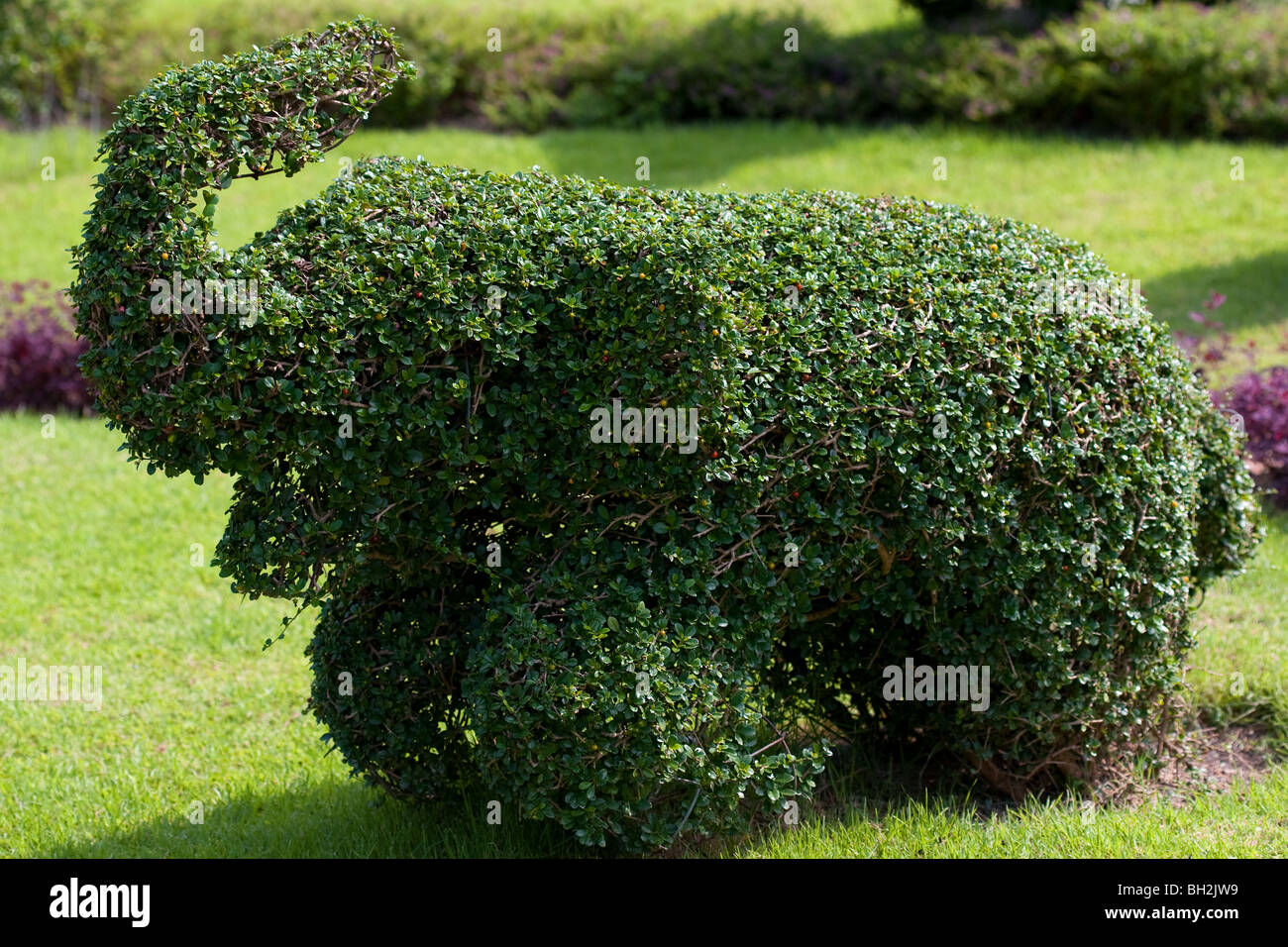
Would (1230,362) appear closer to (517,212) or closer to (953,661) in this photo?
(953,661)

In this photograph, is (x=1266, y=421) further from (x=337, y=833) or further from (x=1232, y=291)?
(x=337, y=833)

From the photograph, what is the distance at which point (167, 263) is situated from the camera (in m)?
3.42

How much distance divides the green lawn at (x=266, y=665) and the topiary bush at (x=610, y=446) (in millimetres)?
351

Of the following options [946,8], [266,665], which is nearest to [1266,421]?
[266,665]

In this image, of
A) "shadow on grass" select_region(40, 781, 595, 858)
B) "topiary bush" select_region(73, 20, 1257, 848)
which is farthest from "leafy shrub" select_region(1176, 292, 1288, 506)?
"shadow on grass" select_region(40, 781, 595, 858)

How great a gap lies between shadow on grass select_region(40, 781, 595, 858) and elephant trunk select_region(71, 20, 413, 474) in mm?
1514

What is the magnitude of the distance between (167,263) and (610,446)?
1295 millimetres

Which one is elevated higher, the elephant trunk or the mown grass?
the elephant trunk

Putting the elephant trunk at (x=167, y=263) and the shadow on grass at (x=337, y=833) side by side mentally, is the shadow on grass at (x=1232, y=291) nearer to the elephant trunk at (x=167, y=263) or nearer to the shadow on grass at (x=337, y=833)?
the shadow on grass at (x=337, y=833)

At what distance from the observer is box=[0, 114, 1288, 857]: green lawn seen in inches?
171

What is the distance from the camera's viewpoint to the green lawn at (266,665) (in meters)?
4.34

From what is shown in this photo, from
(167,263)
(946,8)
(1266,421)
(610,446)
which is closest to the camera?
(167,263)

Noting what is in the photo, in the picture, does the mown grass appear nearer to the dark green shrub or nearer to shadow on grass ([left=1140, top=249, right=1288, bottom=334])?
shadow on grass ([left=1140, top=249, right=1288, bottom=334])

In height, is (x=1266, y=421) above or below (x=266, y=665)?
above
